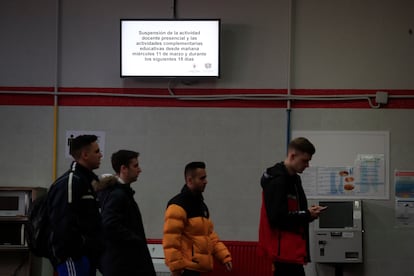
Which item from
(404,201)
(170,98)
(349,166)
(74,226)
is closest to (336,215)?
(349,166)

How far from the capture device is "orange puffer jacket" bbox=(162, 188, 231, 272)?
4.42m

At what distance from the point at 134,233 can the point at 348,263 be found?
10.2 ft

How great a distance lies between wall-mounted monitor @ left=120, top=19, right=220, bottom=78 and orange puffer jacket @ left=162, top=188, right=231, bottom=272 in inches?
90.9

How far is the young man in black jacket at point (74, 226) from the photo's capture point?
356 cm

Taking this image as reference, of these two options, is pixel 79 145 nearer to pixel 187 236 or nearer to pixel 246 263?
pixel 187 236

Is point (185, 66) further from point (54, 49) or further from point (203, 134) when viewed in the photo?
point (54, 49)

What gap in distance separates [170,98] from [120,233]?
115 inches

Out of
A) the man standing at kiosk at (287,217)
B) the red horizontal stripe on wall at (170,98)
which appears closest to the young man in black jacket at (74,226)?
the man standing at kiosk at (287,217)

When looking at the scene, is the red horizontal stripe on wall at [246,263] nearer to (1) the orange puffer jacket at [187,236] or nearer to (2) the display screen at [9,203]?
(1) the orange puffer jacket at [187,236]

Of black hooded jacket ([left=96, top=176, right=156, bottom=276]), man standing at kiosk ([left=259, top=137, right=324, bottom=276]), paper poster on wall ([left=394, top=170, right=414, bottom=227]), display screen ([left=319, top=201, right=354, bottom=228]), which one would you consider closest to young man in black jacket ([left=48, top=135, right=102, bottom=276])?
black hooded jacket ([left=96, top=176, right=156, bottom=276])

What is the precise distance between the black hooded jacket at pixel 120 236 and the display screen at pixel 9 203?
257 cm

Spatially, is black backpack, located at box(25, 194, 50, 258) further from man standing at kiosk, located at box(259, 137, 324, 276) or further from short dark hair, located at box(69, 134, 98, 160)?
man standing at kiosk, located at box(259, 137, 324, 276)

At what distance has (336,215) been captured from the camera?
6266mm

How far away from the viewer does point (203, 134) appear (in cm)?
667
